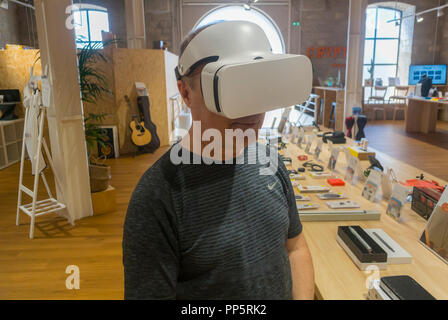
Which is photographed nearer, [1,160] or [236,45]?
[236,45]

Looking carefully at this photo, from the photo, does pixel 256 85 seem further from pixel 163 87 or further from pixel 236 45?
pixel 163 87

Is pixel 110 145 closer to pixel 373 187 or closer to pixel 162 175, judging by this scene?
pixel 373 187

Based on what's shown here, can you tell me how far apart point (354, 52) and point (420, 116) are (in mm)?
2961

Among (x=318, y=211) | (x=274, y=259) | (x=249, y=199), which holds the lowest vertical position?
(x=318, y=211)

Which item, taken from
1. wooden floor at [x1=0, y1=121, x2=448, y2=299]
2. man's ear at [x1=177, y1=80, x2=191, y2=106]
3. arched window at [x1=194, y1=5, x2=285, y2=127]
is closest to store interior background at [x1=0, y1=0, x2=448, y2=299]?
wooden floor at [x1=0, y1=121, x2=448, y2=299]

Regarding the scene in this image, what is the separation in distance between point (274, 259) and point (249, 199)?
159 mm

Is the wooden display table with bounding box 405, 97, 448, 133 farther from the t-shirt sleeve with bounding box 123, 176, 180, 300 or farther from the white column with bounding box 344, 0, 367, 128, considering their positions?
the t-shirt sleeve with bounding box 123, 176, 180, 300

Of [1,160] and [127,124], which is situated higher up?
[127,124]

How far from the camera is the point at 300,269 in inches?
39.0

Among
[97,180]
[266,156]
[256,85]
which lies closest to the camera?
[256,85]

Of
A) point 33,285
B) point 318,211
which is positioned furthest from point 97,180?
point 318,211

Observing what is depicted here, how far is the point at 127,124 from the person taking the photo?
6.07 meters

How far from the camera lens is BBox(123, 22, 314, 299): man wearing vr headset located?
67 cm

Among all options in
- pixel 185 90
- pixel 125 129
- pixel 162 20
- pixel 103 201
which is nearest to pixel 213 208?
pixel 185 90
